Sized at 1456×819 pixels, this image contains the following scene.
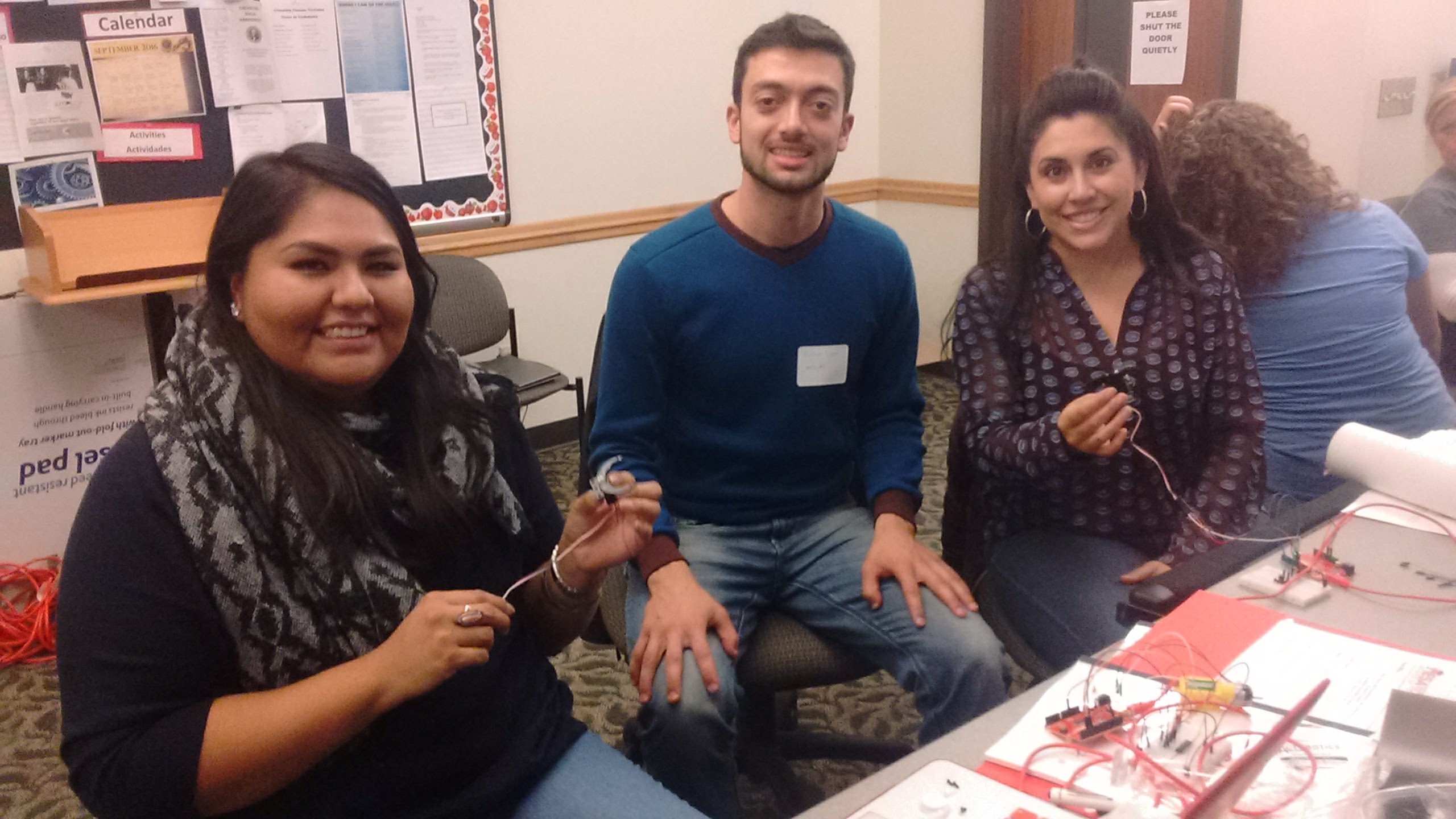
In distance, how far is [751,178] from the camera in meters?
1.77

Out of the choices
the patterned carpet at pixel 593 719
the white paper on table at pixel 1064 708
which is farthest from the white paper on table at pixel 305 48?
the white paper on table at pixel 1064 708

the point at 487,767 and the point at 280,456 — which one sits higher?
the point at 280,456

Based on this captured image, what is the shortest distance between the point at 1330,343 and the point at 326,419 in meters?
1.72

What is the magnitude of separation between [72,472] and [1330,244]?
3184 mm

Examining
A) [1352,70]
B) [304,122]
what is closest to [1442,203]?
[1352,70]

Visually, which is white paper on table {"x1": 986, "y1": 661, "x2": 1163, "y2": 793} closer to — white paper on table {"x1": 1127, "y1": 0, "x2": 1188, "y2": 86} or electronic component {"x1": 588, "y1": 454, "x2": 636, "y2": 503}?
electronic component {"x1": 588, "y1": 454, "x2": 636, "y2": 503}

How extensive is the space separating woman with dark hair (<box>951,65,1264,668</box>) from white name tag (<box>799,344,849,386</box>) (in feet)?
0.63

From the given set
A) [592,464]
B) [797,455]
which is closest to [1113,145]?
[797,455]

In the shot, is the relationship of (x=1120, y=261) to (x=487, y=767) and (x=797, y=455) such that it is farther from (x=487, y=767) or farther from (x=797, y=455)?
(x=487, y=767)

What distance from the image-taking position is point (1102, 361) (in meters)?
1.71

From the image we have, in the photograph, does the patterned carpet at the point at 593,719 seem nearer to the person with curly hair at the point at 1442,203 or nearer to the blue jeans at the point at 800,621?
the blue jeans at the point at 800,621

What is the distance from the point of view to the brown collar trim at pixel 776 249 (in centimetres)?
177

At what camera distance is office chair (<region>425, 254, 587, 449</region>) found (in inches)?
132

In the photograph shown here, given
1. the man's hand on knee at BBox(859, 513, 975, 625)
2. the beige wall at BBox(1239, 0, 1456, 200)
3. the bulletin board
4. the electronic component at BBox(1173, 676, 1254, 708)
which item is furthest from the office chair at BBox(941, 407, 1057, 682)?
the beige wall at BBox(1239, 0, 1456, 200)
